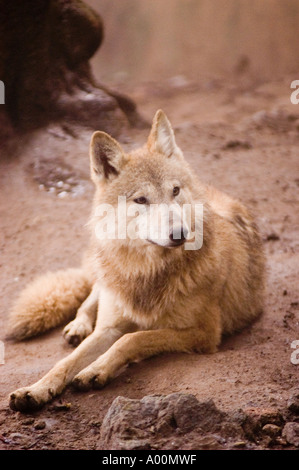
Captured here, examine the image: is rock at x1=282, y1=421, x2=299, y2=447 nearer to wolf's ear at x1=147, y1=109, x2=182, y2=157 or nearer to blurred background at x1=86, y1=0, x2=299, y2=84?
wolf's ear at x1=147, y1=109, x2=182, y2=157

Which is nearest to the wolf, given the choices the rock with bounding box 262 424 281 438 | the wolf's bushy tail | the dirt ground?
the dirt ground

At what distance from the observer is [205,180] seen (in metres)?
5.81

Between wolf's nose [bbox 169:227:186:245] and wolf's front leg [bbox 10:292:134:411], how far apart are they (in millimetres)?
903

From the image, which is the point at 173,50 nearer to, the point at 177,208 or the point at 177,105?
the point at 177,105

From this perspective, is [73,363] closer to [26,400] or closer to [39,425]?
[26,400]

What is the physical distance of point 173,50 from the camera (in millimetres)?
8773

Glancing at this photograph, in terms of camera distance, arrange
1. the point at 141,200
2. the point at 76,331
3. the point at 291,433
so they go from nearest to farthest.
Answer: the point at 291,433 < the point at 141,200 < the point at 76,331

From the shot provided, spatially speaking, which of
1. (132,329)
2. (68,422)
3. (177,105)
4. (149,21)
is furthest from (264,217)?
(149,21)

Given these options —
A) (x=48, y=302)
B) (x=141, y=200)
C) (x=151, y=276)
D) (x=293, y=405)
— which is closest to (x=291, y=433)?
(x=293, y=405)

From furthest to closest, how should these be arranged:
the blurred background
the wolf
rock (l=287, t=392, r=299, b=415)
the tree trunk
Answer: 1. the blurred background
2. the tree trunk
3. the wolf
4. rock (l=287, t=392, r=299, b=415)

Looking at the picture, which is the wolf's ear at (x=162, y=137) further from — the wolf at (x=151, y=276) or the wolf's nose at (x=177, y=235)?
the wolf's nose at (x=177, y=235)

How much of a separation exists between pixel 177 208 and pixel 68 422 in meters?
1.30

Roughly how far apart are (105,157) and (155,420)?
5.41 feet

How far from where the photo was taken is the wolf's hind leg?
12.2ft
